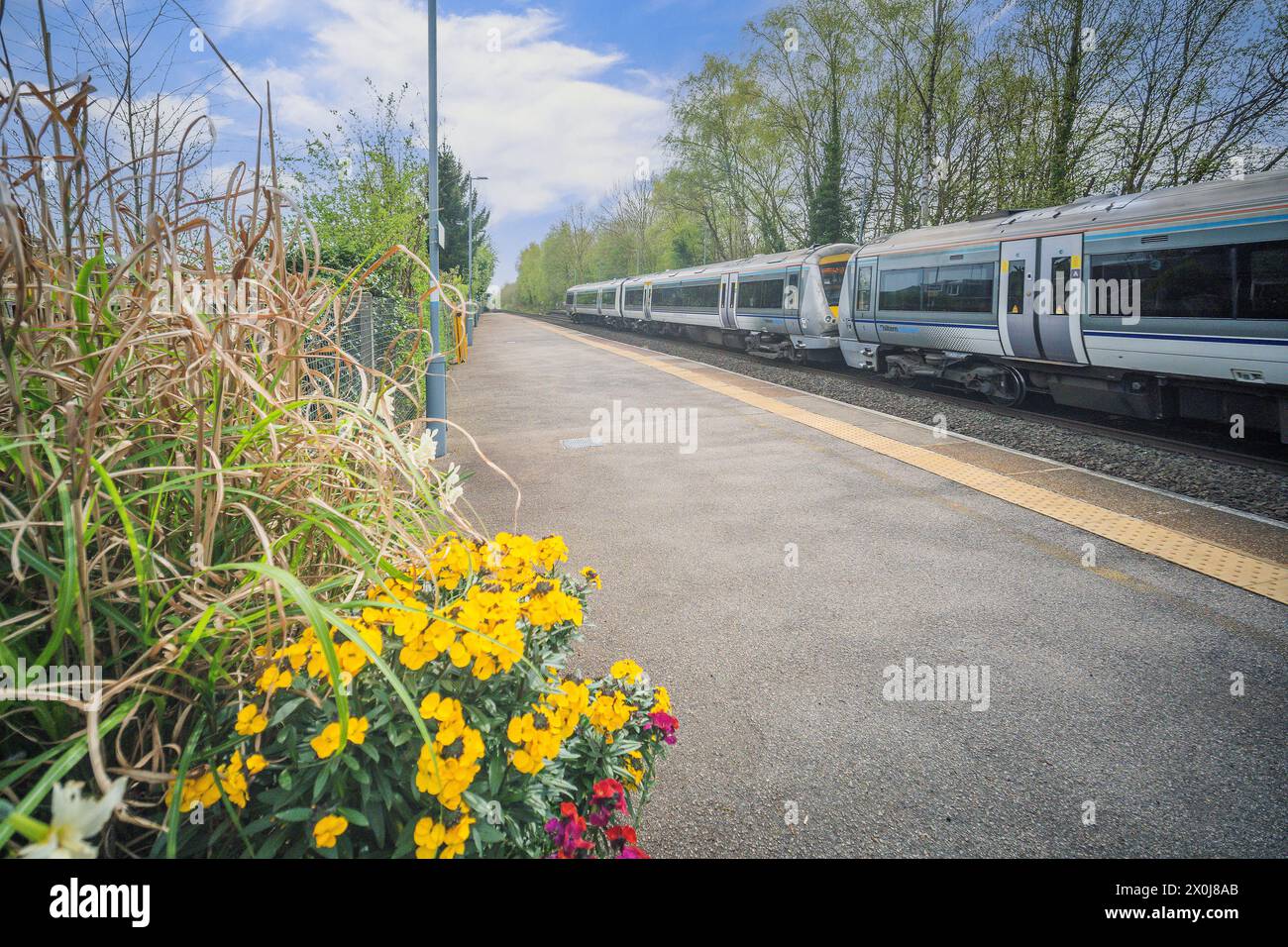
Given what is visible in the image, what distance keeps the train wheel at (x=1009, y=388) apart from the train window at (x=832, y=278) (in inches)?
257

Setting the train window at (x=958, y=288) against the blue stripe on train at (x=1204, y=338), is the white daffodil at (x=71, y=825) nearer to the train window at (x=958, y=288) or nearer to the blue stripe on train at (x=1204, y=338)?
the blue stripe on train at (x=1204, y=338)

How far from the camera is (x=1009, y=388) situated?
12133mm

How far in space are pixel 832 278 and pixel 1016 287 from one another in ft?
24.7

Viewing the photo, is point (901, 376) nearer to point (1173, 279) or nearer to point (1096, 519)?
point (1173, 279)

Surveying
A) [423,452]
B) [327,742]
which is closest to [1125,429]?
[423,452]

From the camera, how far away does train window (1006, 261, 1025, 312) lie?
1104cm

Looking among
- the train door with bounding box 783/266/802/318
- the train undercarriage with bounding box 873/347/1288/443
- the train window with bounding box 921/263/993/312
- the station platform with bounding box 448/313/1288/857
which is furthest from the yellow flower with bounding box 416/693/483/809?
the train door with bounding box 783/266/802/318

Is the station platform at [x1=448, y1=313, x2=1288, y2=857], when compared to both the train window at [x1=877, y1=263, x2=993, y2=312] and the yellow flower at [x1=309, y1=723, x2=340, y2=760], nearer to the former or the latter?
the yellow flower at [x1=309, y1=723, x2=340, y2=760]

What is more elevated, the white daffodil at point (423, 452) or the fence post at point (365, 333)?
the fence post at point (365, 333)

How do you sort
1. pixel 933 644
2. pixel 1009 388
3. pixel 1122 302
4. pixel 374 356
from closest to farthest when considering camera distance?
pixel 933 644 < pixel 374 356 < pixel 1122 302 < pixel 1009 388

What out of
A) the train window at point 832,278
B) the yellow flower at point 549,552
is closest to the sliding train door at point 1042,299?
the train window at point 832,278

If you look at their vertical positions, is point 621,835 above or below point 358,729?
below

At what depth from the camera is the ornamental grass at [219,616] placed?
1.42 metres
